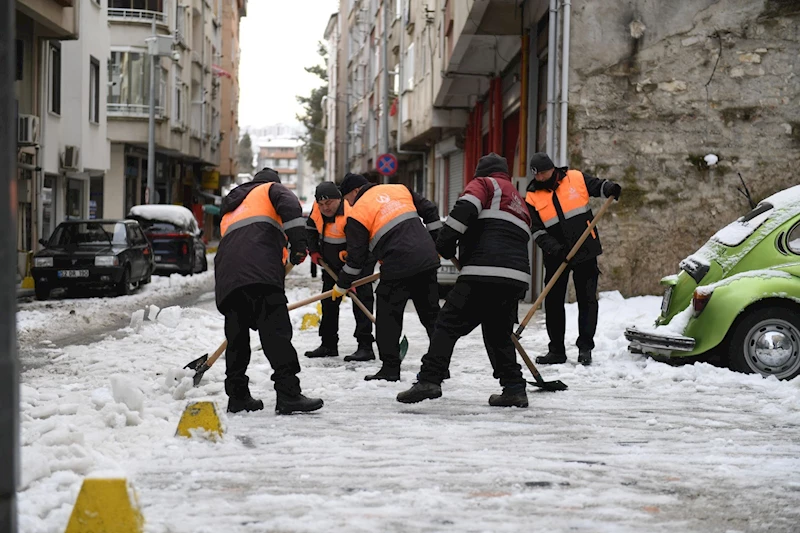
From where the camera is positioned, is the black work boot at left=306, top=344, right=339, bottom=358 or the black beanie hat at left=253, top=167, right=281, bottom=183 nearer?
the black beanie hat at left=253, top=167, right=281, bottom=183

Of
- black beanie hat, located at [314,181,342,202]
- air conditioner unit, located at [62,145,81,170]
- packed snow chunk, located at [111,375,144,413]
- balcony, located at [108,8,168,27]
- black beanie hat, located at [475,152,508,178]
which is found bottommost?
packed snow chunk, located at [111,375,144,413]

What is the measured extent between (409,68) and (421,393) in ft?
91.2

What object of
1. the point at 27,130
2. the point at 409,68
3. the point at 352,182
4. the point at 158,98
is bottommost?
the point at 352,182

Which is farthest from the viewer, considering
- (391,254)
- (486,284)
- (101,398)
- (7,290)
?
(391,254)

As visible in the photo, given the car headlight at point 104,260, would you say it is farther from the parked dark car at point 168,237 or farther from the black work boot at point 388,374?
the black work boot at point 388,374

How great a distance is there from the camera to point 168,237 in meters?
25.9

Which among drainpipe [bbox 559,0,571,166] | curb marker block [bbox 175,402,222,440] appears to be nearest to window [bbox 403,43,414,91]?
drainpipe [bbox 559,0,571,166]

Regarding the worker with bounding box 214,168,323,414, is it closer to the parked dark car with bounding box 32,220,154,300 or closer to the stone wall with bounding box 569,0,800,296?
the stone wall with bounding box 569,0,800,296

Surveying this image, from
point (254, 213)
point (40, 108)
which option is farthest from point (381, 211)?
point (40, 108)

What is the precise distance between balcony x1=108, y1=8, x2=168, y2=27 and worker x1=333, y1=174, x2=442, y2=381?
1180 inches

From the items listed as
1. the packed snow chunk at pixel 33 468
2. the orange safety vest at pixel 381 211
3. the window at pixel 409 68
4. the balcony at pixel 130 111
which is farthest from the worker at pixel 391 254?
the balcony at pixel 130 111

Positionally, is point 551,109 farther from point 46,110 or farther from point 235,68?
point 235,68

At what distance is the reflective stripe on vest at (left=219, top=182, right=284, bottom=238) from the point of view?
7.44 meters

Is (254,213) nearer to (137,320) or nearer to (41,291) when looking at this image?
(137,320)
